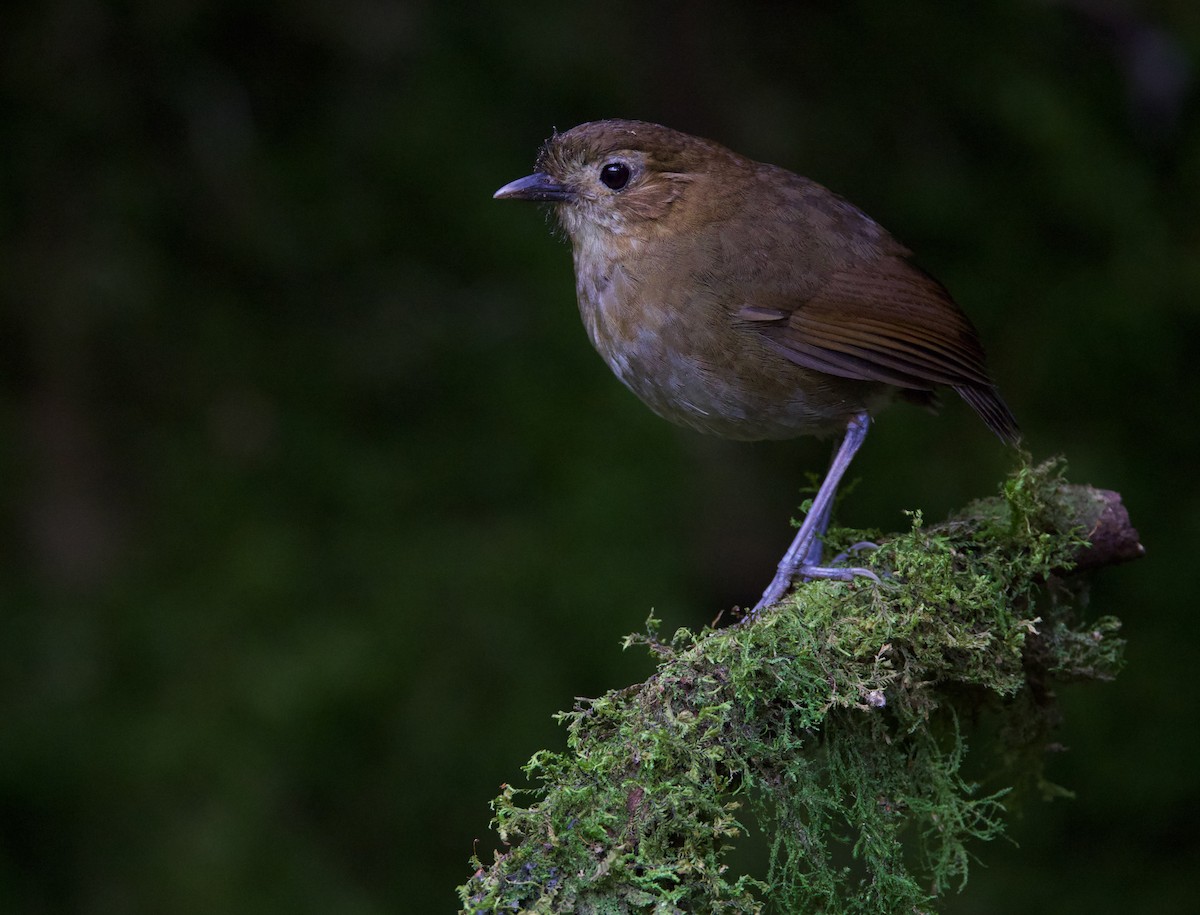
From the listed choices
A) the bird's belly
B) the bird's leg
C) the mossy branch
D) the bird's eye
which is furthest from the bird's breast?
the mossy branch

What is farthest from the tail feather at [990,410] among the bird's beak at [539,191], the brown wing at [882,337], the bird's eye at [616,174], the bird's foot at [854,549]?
the bird's beak at [539,191]

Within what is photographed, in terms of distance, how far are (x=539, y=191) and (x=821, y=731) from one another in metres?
1.59

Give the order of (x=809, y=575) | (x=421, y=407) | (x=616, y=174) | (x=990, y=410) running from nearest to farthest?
(x=809, y=575) → (x=990, y=410) → (x=616, y=174) → (x=421, y=407)

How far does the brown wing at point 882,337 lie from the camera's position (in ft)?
9.86

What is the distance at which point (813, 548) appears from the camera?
3.06 metres

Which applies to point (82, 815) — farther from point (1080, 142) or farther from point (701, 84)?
point (1080, 142)

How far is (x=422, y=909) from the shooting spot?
4152 mm

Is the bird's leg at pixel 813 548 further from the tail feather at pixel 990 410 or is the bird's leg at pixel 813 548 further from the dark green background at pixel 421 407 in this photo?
the dark green background at pixel 421 407

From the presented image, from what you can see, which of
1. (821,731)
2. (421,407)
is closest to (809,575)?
(821,731)

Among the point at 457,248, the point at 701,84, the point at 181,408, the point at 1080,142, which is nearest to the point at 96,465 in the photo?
the point at 181,408

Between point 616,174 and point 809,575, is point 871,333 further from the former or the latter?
point 616,174

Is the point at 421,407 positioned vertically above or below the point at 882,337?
above

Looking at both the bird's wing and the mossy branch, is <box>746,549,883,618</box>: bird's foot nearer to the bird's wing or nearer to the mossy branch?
the mossy branch

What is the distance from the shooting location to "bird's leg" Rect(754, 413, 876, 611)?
2729 millimetres
